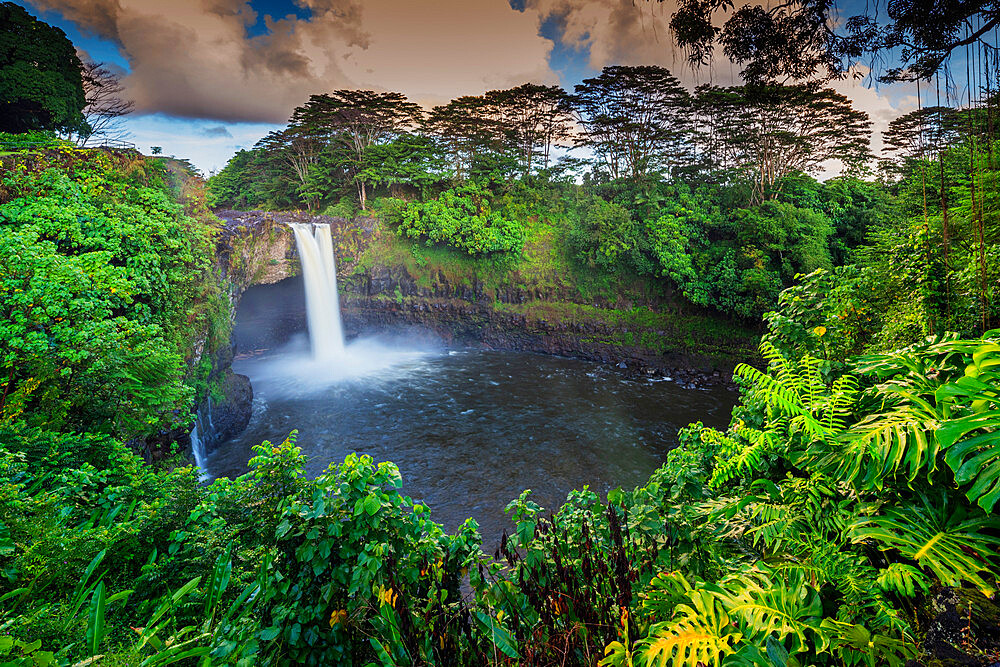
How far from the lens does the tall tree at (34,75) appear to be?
11.5 meters

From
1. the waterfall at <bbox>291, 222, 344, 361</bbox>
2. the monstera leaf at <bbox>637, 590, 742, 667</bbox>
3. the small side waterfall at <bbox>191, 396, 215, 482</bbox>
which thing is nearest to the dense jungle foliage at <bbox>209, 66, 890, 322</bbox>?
the waterfall at <bbox>291, 222, 344, 361</bbox>

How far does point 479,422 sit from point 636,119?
15816 mm

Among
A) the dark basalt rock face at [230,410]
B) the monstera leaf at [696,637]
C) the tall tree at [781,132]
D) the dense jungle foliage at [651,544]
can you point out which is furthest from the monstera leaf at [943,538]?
the tall tree at [781,132]

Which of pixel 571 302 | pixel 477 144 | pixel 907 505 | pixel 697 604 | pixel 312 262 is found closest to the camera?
pixel 697 604

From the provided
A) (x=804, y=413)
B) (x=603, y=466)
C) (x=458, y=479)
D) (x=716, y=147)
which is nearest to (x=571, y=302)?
(x=716, y=147)

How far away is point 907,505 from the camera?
1.60m

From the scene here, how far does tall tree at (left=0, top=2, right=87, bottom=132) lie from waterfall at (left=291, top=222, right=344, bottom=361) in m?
7.16

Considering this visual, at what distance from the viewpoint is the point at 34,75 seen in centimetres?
1174

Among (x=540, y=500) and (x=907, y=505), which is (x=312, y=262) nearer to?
(x=540, y=500)

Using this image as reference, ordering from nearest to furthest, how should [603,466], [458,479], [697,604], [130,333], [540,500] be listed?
[697,604], [130,333], [540,500], [458,479], [603,466]

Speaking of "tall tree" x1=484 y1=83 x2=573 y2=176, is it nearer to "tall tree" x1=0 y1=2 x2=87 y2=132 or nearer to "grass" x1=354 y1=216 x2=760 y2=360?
"grass" x1=354 y1=216 x2=760 y2=360

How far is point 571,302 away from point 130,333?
50.7ft

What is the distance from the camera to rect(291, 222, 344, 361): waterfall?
17219mm

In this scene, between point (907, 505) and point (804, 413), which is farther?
point (804, 413)
